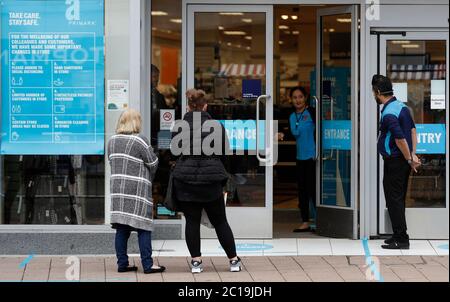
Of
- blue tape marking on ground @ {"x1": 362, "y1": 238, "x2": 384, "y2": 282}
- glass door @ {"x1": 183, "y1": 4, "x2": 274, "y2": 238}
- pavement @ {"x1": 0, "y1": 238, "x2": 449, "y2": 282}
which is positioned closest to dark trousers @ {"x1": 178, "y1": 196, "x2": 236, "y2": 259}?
pavement @ {"x1": 0, "y1": 238, "x2": 449, "y2": 282}

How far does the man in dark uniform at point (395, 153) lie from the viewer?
9.45 meters

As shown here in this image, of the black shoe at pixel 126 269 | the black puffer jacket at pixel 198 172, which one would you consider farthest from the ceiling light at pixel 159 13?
the black shoe at pixel 126 269

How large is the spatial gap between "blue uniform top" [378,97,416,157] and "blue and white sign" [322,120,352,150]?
0.92m

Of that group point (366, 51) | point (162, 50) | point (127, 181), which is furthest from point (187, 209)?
point (162, 50)

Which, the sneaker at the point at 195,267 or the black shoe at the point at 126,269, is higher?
the sneaker at the point at 195,267

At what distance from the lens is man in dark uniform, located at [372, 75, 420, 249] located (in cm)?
945

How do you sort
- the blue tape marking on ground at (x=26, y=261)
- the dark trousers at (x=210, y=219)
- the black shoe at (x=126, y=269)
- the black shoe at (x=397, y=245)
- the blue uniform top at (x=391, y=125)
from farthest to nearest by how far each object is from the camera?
the black shoe at (x=397, y=245)
the blue uniform top at (x=391, y=125)
the blue tape marking on ground at (x=26, y=261)
the black shoe at (x=126, y=269)
the dark trousers at (x=210, y=219)

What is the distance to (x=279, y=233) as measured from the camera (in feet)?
36.0

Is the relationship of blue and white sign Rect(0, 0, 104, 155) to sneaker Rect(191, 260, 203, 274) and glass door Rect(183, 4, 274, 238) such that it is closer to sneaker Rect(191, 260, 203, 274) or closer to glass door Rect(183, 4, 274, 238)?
glass door Rect(183, 4, 274, 238)

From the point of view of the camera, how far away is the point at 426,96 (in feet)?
33.7

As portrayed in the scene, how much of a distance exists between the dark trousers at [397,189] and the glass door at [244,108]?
141cm

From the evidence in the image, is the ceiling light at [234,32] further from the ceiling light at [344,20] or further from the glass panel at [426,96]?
the glass panel at [426,96]

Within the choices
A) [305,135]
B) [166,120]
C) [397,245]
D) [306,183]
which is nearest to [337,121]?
[305,135]

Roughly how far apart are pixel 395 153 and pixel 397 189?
0.39 m
